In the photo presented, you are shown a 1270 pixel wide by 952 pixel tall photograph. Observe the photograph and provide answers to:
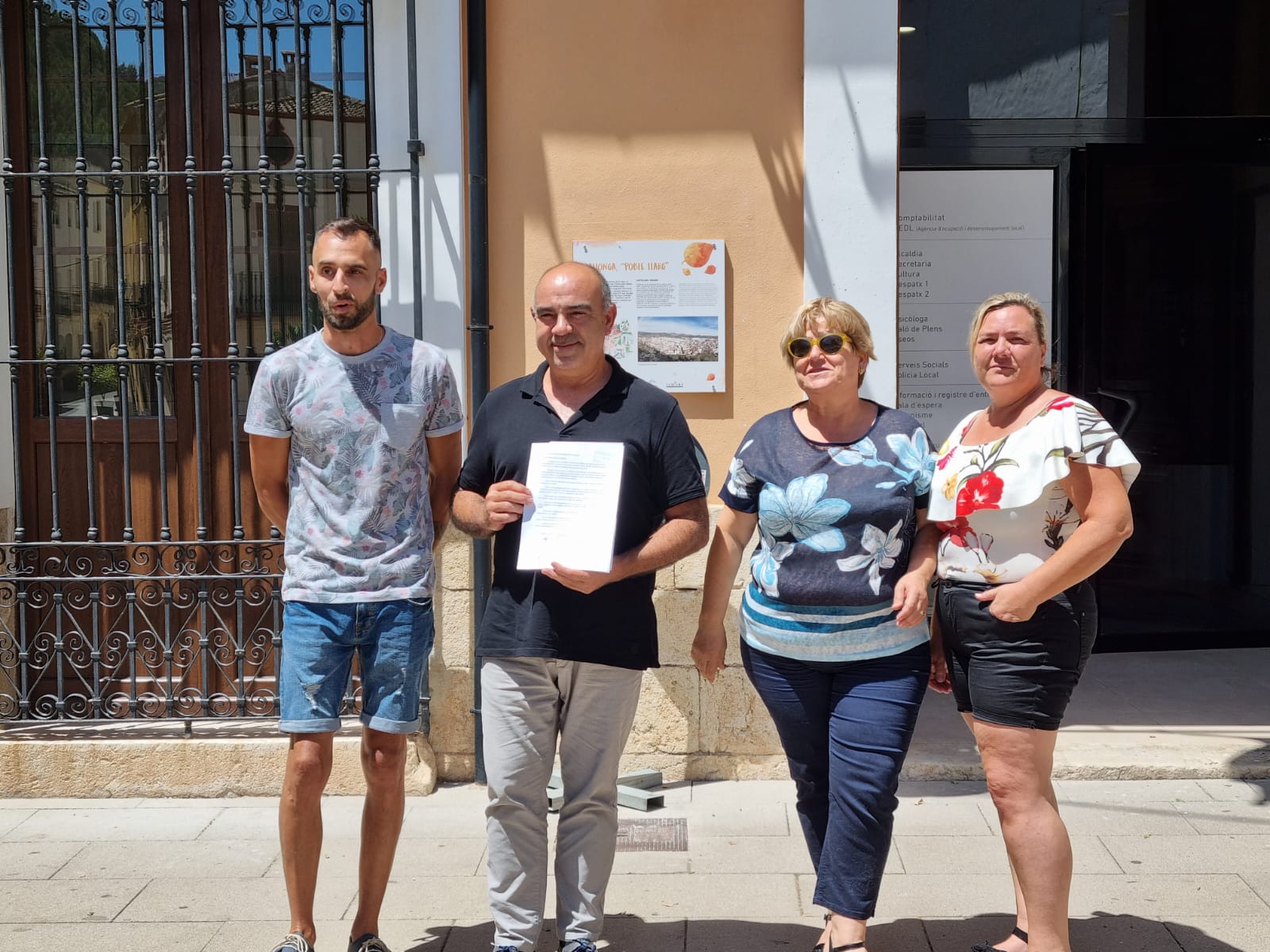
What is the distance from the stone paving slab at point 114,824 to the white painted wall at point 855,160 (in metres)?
3.06

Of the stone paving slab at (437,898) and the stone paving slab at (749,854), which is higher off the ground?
the stone paving slab at (437,898)

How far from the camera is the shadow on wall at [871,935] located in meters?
3.65

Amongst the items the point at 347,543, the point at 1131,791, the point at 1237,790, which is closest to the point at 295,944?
the point at 347,543

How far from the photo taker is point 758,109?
517 cm

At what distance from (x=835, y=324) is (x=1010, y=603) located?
2.76 ft

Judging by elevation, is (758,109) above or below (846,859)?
above

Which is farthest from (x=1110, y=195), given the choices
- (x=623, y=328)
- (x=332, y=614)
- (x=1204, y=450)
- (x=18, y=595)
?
(x=18, y=595)

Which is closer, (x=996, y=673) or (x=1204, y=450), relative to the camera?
(x=996, y=673)

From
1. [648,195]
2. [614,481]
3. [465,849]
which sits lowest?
[465,849]

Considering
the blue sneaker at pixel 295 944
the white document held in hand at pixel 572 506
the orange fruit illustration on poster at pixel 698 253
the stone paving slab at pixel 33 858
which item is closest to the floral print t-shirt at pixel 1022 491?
the white document held in hand at pixel 572 506

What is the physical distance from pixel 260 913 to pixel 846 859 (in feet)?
6.19

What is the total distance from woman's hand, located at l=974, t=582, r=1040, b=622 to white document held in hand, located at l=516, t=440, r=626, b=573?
95cm

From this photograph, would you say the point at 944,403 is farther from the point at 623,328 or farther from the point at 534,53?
the point at 534,53

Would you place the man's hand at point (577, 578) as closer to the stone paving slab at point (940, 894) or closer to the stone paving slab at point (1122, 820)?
the stone paving slab at point (940, 894)
